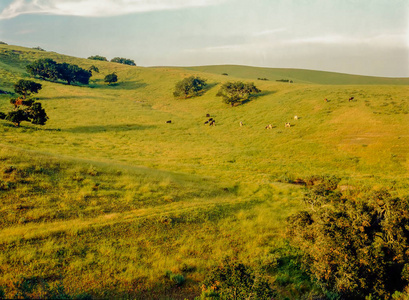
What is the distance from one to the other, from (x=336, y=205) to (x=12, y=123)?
150ft

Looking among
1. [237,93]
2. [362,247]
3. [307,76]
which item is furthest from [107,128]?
[307,76]

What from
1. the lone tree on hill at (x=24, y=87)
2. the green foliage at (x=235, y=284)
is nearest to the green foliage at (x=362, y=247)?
the green foliage at (x=235, y=284)

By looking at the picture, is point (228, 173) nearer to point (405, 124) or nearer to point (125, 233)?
point (125, 233)

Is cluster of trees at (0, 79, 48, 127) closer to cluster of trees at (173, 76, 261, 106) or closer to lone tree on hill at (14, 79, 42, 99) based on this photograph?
lone tree on hill at (14, 79, 42, 99)

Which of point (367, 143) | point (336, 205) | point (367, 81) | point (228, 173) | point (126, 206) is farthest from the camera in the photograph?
point (367, 81)

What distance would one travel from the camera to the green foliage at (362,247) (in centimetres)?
1005

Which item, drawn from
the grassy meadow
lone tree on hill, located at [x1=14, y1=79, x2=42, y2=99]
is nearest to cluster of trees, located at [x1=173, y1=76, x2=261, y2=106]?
the grassy meadow

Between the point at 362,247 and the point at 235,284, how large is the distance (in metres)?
5.88

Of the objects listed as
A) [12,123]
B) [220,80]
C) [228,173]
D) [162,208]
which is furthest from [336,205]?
[220,80]

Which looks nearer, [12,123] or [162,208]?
[162,208]

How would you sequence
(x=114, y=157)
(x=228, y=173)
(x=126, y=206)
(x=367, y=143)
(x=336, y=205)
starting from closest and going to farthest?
(x=336, y=205), (x=126, y=206), (x=228, y=173), (x=114, y=157), (x=367, y=143)

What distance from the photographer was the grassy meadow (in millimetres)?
10266

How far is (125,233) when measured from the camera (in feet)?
41.5

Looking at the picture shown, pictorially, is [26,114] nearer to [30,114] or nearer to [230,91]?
[30,114]
